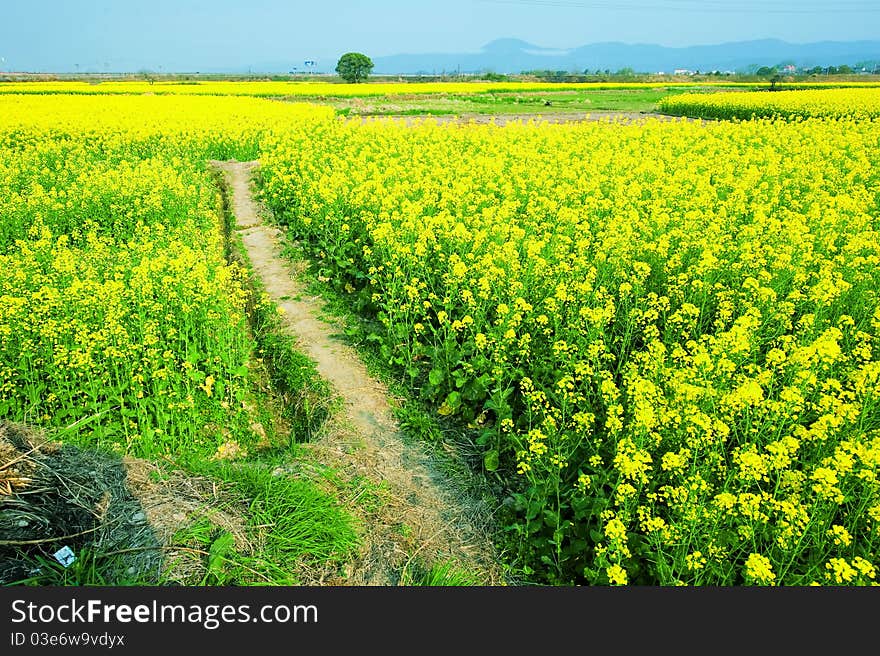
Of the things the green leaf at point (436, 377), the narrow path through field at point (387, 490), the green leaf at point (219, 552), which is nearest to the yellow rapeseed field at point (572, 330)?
the green leaf at point (436, 377)

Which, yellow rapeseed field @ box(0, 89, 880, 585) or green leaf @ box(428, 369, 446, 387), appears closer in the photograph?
yellow rapeseed field @ box(0, 89, 880, 585)

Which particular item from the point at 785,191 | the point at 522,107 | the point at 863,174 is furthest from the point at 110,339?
the point at 522,107

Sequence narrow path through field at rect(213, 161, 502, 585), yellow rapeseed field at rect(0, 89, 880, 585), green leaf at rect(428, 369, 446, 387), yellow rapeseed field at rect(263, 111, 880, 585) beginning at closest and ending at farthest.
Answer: yellow rapeseed field at rect(263, 111, 880, 585), yellow rapeseed field at rect(0, 89, 880, 585), narrow path through field at rect(213, 161, 502, 585), green leaf at rect(428, 369, 446, 387)

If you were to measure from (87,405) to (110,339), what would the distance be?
2.67ft

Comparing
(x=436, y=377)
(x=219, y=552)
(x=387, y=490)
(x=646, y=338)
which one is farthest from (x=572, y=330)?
(x=219, y=552)

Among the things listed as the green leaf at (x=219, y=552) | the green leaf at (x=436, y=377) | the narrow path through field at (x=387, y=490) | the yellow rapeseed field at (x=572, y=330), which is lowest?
the narrow path through field at (x=387, y=490)

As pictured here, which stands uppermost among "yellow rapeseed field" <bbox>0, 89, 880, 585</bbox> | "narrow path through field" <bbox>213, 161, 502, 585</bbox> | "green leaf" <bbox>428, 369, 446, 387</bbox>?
"yellow rapeseed field" <bbox>0, 89, 880, 585</bbox>

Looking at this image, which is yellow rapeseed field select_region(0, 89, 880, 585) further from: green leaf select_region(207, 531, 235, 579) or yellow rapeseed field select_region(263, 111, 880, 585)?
green leaf select_region(207, 531, 235, 579)

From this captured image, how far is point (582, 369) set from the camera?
534 cm

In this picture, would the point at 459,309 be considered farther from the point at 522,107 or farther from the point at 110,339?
the point at 522,107

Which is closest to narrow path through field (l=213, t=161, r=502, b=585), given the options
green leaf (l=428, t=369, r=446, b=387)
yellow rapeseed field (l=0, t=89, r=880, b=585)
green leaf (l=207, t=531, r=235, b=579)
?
yellow rapeseed field (l=0, t=89, r=880, b=585)

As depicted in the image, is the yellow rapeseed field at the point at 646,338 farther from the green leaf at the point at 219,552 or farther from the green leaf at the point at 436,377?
the green leaf at the point at 219,552

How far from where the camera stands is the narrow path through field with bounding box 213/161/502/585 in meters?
4.91

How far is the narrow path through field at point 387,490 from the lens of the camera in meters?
4.91
